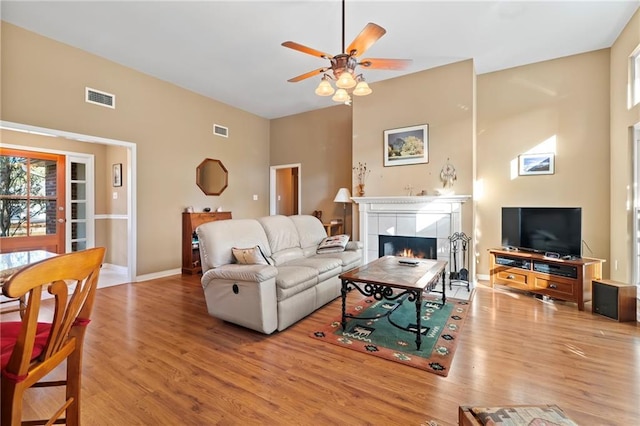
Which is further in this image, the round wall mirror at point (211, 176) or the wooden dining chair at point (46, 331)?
the round wall mirror at point (211, 176)

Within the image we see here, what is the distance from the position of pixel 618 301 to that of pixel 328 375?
10.3ft

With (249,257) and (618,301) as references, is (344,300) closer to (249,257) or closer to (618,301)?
(249,257)

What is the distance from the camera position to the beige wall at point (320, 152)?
6078mm

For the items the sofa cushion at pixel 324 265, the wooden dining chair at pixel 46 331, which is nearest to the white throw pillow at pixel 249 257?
the sofa cushion at pixel 324 265

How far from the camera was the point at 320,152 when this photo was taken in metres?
6.39

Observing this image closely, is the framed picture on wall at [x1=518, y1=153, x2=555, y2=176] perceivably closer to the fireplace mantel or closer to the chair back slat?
the fireplace mantel

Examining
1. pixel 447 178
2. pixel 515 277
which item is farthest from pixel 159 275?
pixel 515 277

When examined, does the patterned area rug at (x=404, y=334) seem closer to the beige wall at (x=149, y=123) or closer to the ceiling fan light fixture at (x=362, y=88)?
the ceiling fan light fixture at (x=362, y=88)

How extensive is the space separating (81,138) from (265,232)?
292 centimetres

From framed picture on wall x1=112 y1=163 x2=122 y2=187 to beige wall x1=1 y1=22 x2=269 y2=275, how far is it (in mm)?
1034

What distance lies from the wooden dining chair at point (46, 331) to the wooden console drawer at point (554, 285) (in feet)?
14.7

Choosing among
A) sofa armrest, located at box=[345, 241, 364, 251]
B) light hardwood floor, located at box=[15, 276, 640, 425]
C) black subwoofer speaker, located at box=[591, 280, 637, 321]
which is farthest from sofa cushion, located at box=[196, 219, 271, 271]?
black subwoofer speaker, located at box=[591, 280, 637, 321]

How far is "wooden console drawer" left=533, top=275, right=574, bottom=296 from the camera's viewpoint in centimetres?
340

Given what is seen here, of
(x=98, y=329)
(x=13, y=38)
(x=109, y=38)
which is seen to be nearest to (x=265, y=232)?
(x=98, y=329)
